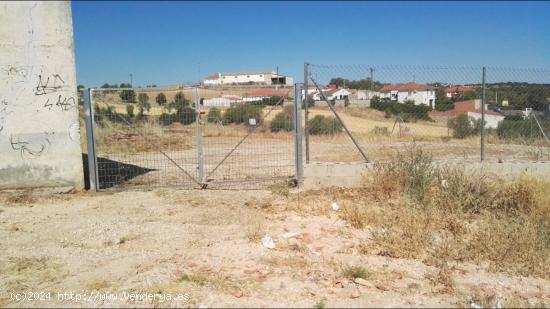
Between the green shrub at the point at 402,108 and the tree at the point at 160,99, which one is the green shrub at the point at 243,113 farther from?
the green shrub at the point at 402,108

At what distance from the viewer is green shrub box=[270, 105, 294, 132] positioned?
1156 cm

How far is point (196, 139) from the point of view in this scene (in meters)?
9.44

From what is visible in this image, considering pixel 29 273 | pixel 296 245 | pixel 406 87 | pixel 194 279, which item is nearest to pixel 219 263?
pixel 194 279

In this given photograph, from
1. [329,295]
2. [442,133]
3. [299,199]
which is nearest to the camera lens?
[329,295]

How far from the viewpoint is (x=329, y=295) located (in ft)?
15.2

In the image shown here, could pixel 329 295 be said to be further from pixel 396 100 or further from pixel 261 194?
pixel 396 100

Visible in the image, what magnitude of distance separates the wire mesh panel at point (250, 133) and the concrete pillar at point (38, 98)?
2.65m

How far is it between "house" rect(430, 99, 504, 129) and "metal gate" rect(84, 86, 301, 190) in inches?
156

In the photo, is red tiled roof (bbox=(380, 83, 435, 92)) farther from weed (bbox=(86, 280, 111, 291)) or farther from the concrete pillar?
weed (bbox=(86, 280, 111, 291))

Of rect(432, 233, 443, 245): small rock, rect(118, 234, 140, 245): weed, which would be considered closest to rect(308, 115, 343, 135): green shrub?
rect(432, 233, 443, 245): small rock

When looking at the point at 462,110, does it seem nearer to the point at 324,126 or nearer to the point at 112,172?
the point at 324,126

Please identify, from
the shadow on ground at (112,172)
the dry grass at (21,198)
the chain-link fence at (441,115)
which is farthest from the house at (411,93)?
the dry grass at (21,198)

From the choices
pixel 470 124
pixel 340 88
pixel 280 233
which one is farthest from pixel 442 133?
pixel 280 233

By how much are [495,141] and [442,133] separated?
6.00 ft
